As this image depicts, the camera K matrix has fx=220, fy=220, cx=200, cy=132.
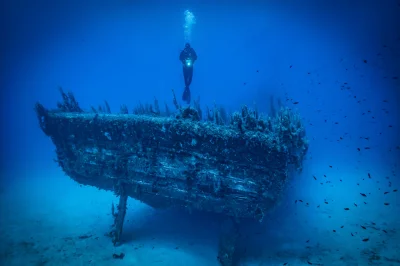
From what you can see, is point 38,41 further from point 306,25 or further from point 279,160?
point 279,160

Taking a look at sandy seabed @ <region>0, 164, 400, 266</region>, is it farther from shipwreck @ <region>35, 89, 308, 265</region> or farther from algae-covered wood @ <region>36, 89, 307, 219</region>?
algae-covered wood @ <region>36, 89, 307, 219</region>

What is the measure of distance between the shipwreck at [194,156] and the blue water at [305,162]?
1.64m

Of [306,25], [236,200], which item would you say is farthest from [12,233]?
[306,25]

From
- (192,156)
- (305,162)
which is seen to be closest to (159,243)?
(192,156)

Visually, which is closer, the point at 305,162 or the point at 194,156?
the point at 194,156

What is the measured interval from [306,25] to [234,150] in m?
59.1

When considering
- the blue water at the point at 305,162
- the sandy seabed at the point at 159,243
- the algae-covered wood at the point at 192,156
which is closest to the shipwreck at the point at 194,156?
the algae-covered wood at the point at 192,156

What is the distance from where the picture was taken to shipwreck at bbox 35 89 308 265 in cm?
523

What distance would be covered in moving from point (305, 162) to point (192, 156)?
49.6 ft

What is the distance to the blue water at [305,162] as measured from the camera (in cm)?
669

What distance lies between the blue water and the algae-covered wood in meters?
1.72

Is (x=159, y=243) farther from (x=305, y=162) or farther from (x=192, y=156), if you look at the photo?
(x=305, y=162)

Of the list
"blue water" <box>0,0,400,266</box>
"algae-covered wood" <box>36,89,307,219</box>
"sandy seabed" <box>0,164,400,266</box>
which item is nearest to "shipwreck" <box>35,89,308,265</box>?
"algae-covered wood" <box>36,89,307,219</box>

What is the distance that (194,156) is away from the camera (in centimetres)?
559
